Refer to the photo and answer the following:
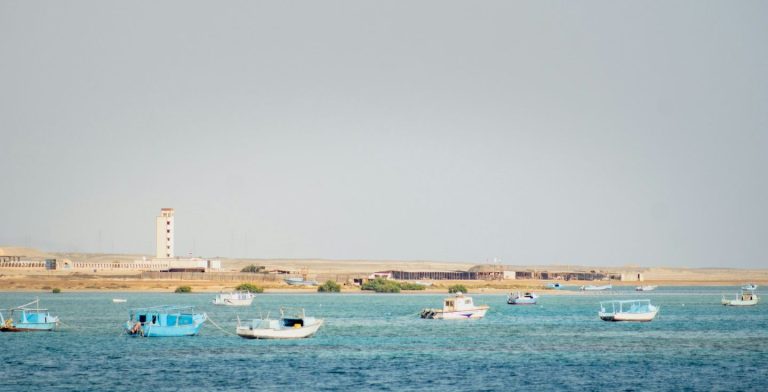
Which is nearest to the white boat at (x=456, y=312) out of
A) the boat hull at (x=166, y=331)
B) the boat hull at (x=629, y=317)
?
the boat hull at (x=629, y=317)

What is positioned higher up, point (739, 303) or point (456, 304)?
point (456, 304)

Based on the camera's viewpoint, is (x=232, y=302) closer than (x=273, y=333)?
No

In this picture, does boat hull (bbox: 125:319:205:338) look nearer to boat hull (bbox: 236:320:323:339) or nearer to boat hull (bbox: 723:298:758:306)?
boat hull (bbox: 236:320:323:339)

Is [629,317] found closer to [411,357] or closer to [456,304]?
[456,304]

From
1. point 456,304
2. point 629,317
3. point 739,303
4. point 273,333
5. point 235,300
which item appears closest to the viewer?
point 273,333

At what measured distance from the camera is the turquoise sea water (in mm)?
60406

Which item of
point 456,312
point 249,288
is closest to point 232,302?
point 456,312

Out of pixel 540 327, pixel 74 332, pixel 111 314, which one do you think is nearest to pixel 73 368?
pixel 74 332

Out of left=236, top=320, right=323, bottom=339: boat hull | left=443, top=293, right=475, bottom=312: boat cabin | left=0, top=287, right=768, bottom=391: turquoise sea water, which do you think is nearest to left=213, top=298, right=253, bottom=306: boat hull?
left=0, top=287, right=768, bottom=391: turquoise sea water

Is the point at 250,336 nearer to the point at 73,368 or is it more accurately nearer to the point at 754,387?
the point at 73,368

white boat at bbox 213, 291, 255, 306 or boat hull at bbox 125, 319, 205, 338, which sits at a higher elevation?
white boat at bbox 213, 291, 255, 306

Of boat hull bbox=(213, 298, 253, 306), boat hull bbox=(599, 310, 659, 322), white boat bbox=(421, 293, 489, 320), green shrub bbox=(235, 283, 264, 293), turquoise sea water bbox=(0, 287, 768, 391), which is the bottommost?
turquoise sea water bbox=(0, 287, 768, 391)

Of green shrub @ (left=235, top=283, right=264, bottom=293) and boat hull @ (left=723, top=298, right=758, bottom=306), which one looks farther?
green shrub @ (left=235, top=283, right=264, bottom=293)

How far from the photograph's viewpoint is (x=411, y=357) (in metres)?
73.7
